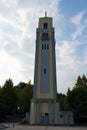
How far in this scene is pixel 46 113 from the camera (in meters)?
51.9

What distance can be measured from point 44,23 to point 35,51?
8.62 m

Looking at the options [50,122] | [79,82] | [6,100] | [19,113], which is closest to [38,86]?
[50,122]

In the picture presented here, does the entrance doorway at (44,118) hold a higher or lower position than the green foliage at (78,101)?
lower

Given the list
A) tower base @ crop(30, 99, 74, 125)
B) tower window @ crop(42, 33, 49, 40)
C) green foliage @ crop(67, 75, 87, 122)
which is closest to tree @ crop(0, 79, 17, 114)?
tower base @ crop(30, 99, 74, 125)

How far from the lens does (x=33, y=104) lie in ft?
172

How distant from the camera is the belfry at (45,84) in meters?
51.4

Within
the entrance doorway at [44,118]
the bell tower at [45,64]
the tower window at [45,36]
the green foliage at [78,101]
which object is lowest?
the entrance doorway at [44,118]

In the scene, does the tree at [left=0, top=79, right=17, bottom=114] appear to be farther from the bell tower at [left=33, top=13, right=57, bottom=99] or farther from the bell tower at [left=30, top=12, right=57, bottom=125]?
the bell tower at [left=33, top=13, right=57, bottom=99]

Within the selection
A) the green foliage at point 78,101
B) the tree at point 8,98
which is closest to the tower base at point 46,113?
the green foliage at point 78,101

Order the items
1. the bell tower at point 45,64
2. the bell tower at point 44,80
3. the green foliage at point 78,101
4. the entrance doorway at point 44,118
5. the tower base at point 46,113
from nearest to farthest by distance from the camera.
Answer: the tower base at point 46,113, the entrance doorway at point 44,118, the bell tower at point 44,80, the bell tower at point 45,64, the green foliage at point 78,101

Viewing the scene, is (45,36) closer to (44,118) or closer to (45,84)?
(45,84)

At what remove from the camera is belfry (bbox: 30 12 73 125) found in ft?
169

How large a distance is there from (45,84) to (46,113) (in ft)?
21.2

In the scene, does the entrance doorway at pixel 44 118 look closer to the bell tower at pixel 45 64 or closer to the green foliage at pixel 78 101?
the bell tower at pixel 45 64
